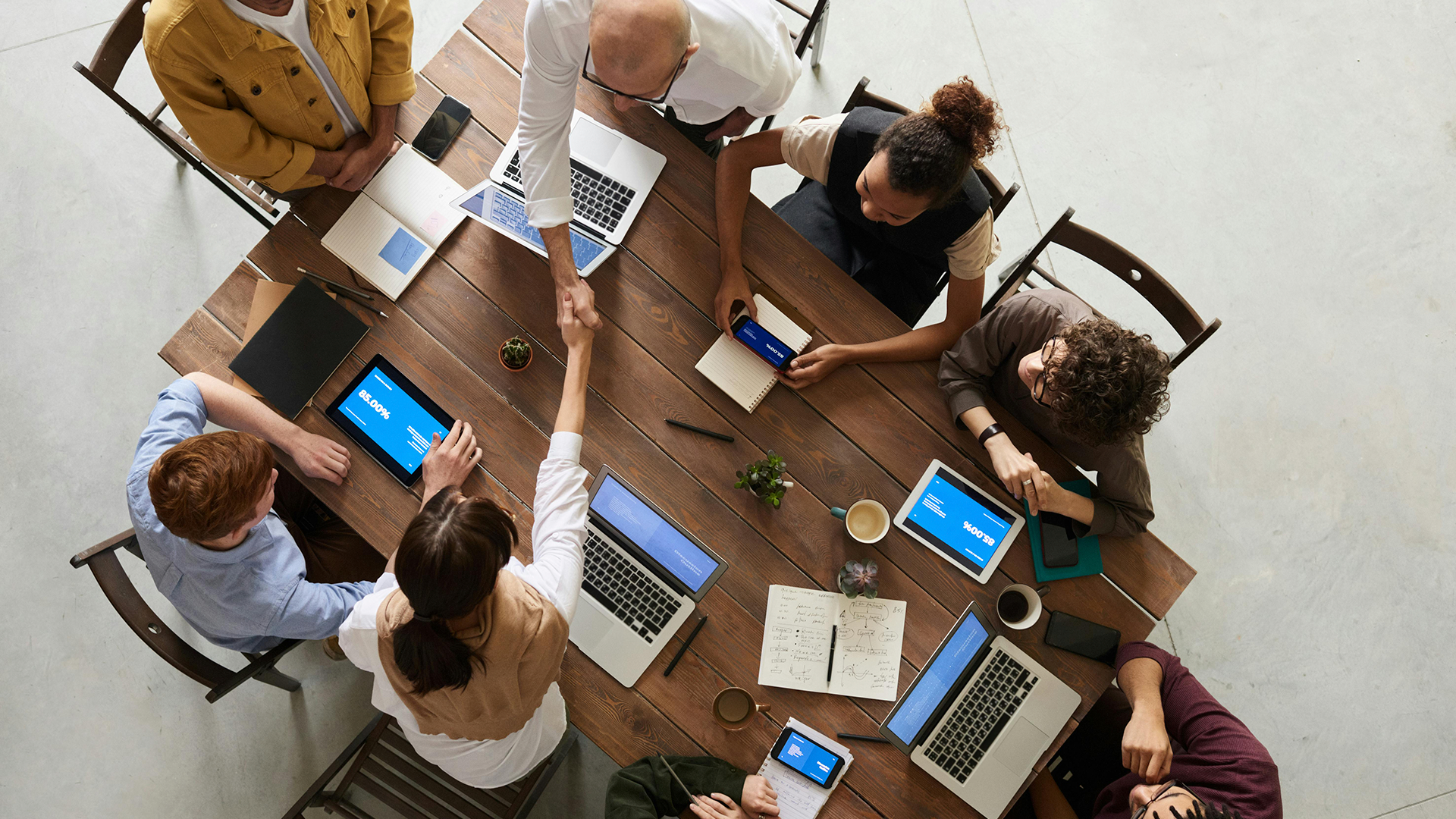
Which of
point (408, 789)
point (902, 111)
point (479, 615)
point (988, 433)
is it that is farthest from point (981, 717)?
point (902, 111)

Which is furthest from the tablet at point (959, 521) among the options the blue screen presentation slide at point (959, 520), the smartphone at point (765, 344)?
the smartphone at point (765, 344)

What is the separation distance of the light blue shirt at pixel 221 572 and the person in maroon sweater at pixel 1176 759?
1.95m

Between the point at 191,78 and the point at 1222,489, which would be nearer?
the point at 191,78

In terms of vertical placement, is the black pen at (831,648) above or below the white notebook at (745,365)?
below

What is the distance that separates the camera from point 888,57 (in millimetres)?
3195

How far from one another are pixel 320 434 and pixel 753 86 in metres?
1.39

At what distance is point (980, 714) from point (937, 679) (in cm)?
13

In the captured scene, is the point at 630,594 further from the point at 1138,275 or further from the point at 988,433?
the point at 1138,275

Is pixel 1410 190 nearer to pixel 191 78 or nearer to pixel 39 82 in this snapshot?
pixel 191 78

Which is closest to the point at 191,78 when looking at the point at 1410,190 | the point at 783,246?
the point at 783,246

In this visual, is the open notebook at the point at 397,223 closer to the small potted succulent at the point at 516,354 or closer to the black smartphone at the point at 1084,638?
the small potted succulent at the point at 516,354

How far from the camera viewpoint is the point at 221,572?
1730 mm

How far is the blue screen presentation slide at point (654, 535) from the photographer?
74.0 inches

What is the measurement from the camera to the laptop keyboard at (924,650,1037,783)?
184cm
